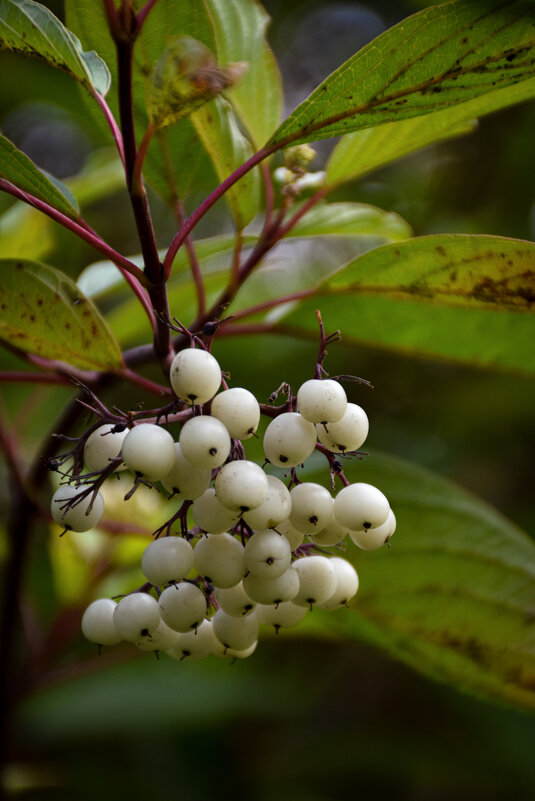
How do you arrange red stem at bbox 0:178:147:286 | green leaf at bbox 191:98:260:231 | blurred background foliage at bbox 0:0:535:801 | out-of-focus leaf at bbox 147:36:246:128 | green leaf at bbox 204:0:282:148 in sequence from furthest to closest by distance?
blurred background foliage at bbox 0:0:535:801 → green leaf at bbox 204:0:282:148 → green leaf at bbox 191:98:260:231 → red stem at bbox 0:178:147:286 → out-of-focus leaf at bbox 147:36:246:128

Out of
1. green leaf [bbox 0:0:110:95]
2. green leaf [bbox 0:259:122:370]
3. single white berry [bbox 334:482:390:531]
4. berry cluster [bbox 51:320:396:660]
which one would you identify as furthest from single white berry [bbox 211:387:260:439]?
green leaf [bbox 0:0:110:95]

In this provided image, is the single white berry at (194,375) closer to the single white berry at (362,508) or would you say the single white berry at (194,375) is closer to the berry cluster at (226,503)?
the berry cluster at (226,503)

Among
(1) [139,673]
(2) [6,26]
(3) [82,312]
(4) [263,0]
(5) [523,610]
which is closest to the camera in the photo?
(2) [6,26]

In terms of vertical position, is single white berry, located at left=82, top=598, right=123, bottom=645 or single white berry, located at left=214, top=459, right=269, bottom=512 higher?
single white berry, located at left=214, top=459, right=269, bottom=512

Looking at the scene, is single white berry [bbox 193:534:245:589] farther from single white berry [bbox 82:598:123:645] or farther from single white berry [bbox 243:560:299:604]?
single white berry [bbox 82:598:123:645]

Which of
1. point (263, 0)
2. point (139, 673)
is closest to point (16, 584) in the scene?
point (139, 673)

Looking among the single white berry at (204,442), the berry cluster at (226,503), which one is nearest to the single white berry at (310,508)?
the berry cluster at (226,503)

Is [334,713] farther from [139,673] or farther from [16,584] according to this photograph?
[16,584]

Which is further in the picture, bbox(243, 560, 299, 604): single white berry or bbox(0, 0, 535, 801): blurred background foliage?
bbox(0, 0, 535, 801): blurred background foliage

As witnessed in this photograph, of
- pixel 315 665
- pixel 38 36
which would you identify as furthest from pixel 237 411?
pixel 315 665
